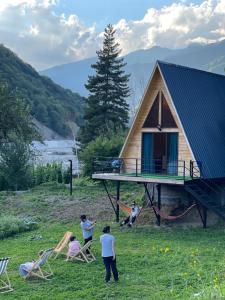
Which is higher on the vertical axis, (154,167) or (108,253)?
(154,167)

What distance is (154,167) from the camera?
23.4 m

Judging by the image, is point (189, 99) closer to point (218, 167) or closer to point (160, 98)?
point (160, 98)

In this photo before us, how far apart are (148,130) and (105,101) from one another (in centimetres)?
3013

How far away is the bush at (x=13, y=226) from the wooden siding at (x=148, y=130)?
554 centimetres

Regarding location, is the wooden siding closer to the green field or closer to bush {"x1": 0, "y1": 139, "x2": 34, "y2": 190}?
the green field

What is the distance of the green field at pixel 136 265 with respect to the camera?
1227cm

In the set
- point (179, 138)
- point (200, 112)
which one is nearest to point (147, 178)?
point (179, 138)

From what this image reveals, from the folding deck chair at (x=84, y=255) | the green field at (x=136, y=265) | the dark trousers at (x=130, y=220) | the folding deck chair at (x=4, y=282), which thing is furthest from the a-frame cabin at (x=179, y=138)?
the folding deck chair at (x=4, y=282)

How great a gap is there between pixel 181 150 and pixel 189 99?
259cm

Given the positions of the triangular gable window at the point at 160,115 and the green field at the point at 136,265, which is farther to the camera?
the triangular gable window at the point at 160,115

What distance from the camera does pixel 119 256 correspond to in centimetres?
1623

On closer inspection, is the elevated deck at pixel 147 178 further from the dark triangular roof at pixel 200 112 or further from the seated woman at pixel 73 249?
the seated woman at pixel 73 249

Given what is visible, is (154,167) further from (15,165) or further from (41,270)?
(15,165)

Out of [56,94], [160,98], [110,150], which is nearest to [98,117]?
[110,150]
